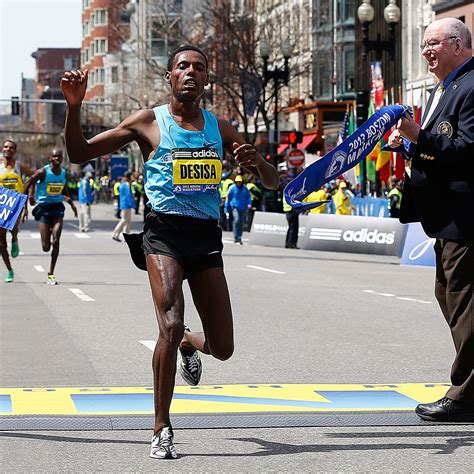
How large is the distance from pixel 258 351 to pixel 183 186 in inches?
183

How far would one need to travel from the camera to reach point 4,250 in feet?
62.5

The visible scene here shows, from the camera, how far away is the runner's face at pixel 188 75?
7.40 meters

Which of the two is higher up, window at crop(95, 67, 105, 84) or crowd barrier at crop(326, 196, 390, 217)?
window at crop(95, 67, 105, 84)

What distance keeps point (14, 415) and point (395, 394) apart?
8.31ft

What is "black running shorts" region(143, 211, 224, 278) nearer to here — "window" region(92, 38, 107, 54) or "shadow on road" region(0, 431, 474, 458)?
"shadow on road" region(0, 431, 474, 458)

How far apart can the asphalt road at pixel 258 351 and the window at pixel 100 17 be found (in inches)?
4671

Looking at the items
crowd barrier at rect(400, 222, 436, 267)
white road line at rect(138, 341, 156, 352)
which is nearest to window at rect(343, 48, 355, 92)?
crowd barrier at rect(400, 222, 436, 267)

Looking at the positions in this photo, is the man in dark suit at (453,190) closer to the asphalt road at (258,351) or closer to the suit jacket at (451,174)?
the suit jacket at (451,174)

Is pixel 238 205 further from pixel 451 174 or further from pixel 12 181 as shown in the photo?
pixel 451 174

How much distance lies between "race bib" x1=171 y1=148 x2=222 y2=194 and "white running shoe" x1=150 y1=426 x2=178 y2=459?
4.24 ft

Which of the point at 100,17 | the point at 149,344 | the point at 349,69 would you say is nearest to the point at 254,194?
the point at 349,69

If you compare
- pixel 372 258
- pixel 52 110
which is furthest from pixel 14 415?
pixel 52 110

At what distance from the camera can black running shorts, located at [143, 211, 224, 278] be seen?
7.30 meters

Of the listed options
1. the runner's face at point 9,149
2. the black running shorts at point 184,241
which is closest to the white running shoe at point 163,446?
the black running shorts at point 184,241
